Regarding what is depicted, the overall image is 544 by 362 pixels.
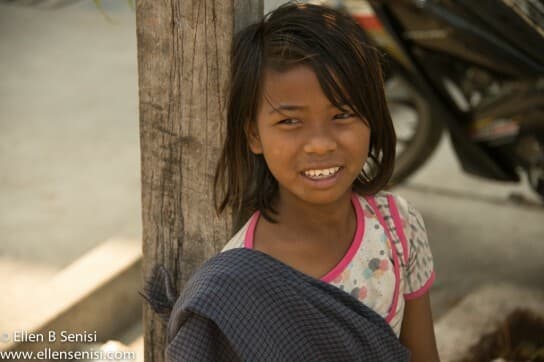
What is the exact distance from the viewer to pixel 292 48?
175cm

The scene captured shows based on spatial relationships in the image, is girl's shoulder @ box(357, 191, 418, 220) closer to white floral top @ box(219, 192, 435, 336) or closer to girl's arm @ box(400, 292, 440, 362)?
white floral top @ box(219, 192, 435, 336)

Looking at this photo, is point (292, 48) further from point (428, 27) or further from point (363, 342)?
point (428, 27)

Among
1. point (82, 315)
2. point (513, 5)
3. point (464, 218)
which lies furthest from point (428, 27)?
point (82, 315)

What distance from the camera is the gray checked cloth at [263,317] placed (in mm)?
1756

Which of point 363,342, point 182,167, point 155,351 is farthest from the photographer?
point 155,351

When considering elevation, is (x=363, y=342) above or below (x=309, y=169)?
below

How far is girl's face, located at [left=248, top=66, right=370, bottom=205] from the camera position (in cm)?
176

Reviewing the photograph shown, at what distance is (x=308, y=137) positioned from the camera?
1767mm

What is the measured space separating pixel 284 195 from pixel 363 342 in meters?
0.35

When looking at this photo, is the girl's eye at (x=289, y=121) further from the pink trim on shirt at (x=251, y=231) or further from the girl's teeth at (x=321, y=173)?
the pink trim on shirt at (x=251, y=231)

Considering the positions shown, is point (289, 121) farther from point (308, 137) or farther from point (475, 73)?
point (475, 73)

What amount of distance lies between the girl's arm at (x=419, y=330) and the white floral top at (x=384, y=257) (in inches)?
1.2

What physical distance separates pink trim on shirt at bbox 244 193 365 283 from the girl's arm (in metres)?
Result: 0.20

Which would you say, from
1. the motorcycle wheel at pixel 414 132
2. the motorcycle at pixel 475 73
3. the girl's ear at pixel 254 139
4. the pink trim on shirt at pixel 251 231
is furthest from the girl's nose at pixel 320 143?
the motorcycle wheel at pixel 414 132
